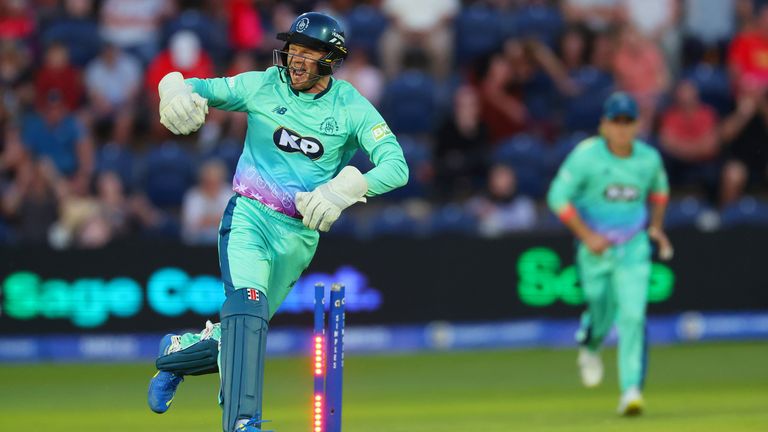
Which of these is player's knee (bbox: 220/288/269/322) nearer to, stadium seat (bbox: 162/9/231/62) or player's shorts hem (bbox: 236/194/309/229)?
player's shorts hem (bbox: 236/194/309/229)

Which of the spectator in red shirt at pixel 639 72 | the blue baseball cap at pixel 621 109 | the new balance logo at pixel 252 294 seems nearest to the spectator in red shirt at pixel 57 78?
the spectator in red shirt at pixel 639 72

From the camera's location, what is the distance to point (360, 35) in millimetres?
16562

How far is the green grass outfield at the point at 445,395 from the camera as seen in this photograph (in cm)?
923

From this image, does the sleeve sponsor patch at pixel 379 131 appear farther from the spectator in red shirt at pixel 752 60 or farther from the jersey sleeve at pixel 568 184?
the spectator in red shirt at pixel 752 60

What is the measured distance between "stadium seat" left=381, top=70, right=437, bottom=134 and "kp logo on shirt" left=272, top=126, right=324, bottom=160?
887 cm

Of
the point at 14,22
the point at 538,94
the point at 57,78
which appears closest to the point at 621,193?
the point at 538,94

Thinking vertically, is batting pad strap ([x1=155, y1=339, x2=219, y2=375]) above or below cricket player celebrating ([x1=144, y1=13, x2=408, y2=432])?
below

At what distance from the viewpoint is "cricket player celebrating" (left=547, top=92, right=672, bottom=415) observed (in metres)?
9.81

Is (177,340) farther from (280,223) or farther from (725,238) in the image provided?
(725,238)

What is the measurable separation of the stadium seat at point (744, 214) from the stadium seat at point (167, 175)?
19.3 feet

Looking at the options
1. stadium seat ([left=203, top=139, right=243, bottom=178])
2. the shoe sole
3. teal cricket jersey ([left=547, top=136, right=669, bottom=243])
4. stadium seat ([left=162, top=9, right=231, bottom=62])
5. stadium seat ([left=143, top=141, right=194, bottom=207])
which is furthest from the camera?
stadium seat ([left=162, top=9, right=231, bottom=62])

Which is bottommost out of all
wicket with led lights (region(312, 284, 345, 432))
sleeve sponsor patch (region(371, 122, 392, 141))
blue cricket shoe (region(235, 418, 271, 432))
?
blue cricket shoe (region(235, 418, 271, 432))

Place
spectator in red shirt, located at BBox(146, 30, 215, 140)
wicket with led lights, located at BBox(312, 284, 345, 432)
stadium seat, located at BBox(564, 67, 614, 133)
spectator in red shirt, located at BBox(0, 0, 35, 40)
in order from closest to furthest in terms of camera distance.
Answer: wicket with led lights, located at BBox(312, 284, 345, 432) < spectator in red shirt, located at BBox(146, 30, 215, 140) < spectator in red shirt, located at BBox(0, 0, 35, 40) < stadium seat, located at BBox(564, 67, 614, 133)

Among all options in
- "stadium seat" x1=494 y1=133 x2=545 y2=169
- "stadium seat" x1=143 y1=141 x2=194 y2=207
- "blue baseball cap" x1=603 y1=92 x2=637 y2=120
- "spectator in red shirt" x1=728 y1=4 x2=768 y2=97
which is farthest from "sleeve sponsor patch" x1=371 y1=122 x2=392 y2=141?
"spectator in red shirt" x1=728 y1=4 x2=768 y2=97
